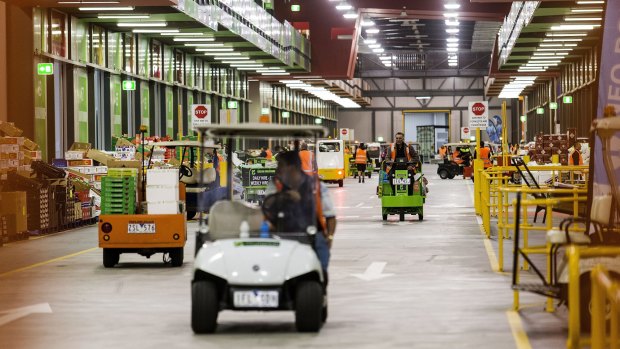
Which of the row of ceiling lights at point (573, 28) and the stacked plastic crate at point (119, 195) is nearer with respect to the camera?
the stacked plastic crate at point (119, 195)

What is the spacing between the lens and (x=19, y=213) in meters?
23.4

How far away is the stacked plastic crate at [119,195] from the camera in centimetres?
1875

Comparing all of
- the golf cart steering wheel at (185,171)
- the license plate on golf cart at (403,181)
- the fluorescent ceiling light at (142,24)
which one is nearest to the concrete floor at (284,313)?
the golf cart steering wheel at (185,171)

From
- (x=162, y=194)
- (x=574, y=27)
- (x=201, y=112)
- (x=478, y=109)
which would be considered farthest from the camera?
(x=574, y=27)

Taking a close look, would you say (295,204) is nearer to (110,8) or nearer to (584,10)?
(110,8)

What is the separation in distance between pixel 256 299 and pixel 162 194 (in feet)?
27.3

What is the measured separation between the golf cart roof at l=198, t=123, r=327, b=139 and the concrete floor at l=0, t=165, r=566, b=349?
181 centimetres

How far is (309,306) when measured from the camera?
10789mm

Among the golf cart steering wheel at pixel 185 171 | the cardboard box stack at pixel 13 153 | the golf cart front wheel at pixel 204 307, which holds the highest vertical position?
the cardboard box stack at pixel 13 153

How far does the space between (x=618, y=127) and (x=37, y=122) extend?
2324 centimetres

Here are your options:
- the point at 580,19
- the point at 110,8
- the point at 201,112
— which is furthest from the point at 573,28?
the point at 110,8

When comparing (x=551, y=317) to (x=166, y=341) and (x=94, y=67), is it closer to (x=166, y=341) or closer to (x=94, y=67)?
(x=166, y=341)

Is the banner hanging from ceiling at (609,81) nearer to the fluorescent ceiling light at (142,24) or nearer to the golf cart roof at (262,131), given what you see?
the golf cart roof at (262,131)

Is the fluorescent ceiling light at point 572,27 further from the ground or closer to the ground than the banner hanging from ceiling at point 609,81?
further from the ground
